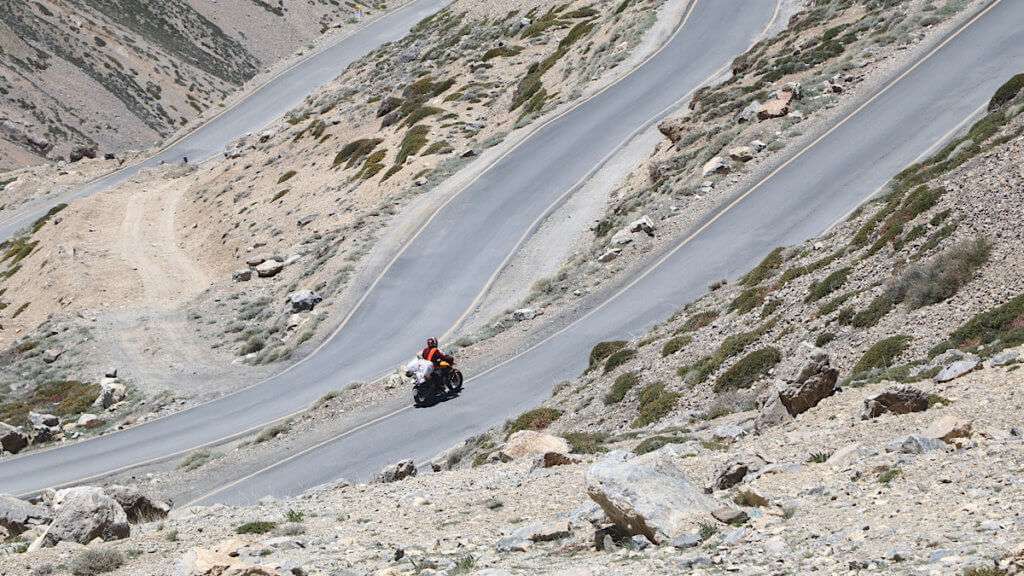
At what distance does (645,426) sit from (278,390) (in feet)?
69.6

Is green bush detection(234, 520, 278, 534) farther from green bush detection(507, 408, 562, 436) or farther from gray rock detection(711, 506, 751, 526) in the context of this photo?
green bush detection(507, 408, 562, 436)

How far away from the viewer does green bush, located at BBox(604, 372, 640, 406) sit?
26825 mm

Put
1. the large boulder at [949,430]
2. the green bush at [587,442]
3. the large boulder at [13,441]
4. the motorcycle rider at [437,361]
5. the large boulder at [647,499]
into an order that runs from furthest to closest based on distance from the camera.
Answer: the large boulder at [13,441] → the motorcycle rider at [437,361] → the green bush at [587,442] → the large boulder at [949,430] → the large boulder at [647,499]

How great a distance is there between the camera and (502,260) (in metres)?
48.4

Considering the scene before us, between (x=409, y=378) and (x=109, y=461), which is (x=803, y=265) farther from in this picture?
(x=109, y=461)

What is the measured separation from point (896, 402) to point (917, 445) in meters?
3.15

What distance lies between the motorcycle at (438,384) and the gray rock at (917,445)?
2181cm

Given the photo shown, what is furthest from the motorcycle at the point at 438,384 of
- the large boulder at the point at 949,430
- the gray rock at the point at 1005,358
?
the large boulder at the point at 949,430

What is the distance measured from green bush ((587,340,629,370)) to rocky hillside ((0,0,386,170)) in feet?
260

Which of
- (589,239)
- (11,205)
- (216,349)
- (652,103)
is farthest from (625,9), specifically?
(11,205)

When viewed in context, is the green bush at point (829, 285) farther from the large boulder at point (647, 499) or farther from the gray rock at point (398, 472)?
the large boulder at point (647, 499)

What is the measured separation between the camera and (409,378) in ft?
123

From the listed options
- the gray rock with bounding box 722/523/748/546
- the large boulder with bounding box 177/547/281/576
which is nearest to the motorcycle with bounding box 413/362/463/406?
the large boulder with bounding box 177/547/281/576

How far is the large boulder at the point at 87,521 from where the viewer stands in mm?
16578
